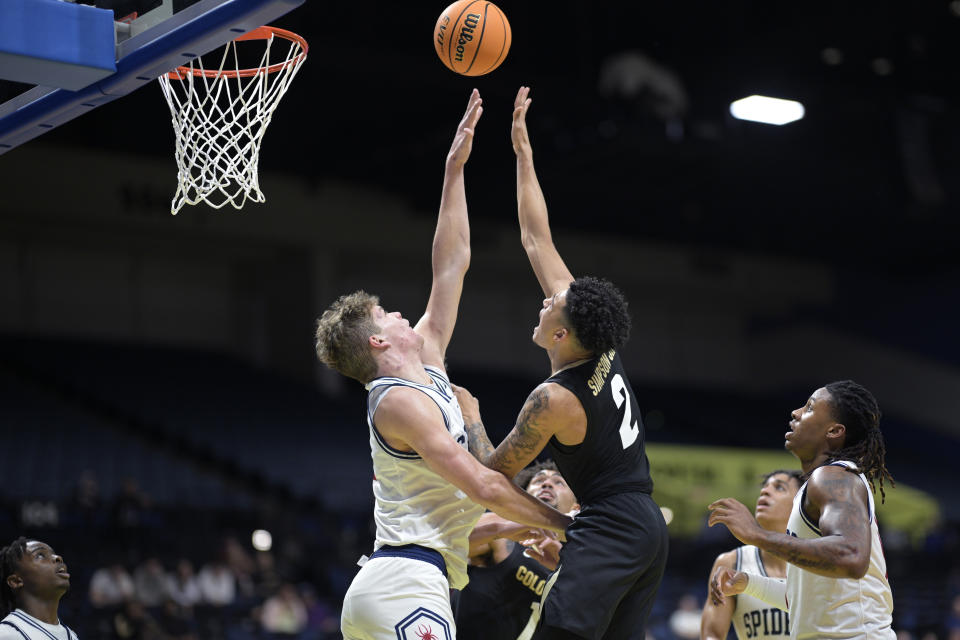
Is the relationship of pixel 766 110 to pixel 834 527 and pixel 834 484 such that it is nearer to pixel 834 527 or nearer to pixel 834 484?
pixel 834 484

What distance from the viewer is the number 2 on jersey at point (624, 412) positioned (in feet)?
12.3

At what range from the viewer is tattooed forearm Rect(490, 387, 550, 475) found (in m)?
3.69

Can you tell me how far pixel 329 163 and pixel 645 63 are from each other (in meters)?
6.24

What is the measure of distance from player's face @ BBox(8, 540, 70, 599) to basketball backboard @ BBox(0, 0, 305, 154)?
190cm

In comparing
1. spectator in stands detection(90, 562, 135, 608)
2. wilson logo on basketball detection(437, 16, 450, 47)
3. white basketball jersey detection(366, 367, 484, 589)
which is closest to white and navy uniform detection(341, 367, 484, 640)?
white basketball jersey detection(366, 367, 484, 589)

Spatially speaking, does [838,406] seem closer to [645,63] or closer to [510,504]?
[510,504]

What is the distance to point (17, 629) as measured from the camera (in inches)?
182

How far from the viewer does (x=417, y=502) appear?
3.79m

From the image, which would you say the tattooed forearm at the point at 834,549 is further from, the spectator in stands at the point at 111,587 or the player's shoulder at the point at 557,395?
the spectator in stands at the point at 111,587

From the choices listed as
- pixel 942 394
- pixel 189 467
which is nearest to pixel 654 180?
pixel 189 467

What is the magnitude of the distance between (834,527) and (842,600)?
43 cm

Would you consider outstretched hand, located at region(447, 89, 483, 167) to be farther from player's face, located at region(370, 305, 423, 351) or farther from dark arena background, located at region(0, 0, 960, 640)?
dark arena background, located at region(0, 0, 960, 640)

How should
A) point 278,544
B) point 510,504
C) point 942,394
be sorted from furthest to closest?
point 942,394
point 278,544
point 510,504

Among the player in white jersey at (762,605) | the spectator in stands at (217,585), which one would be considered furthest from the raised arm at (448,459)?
the spectator in stands at (217,585)
